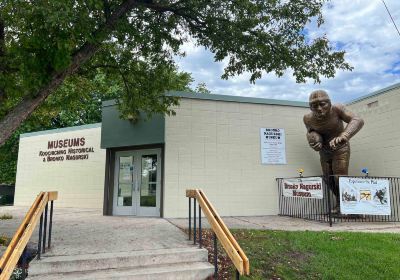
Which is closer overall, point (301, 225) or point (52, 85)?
point (52, 85)

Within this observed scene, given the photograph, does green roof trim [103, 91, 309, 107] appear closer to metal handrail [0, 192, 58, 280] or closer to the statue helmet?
the statue helmet

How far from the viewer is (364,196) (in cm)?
1041

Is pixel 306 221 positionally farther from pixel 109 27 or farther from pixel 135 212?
pixel 109 27

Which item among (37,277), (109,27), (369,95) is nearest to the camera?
(37,277)

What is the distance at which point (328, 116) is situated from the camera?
1134cm

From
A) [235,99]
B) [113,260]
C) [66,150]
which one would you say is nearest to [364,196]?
[235,99]

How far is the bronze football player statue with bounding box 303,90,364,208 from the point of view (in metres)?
11.1

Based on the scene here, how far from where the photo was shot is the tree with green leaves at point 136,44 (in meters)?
6.32

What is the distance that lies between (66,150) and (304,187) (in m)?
12.2

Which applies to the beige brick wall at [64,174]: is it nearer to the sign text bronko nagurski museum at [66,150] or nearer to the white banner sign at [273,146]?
the sign text bronko nagurski museum at [66,150]

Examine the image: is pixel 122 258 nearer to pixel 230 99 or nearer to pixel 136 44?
pixel 136 44

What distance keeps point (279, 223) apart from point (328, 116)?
360cm

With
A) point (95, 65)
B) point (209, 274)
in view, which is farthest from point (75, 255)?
point (95, 65)

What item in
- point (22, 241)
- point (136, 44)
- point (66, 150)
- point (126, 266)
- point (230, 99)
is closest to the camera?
point (22, 241)
